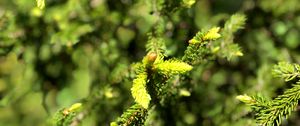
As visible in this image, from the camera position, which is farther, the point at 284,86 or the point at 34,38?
the point at 34,38

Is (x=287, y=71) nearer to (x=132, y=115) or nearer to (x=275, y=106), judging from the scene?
(x=275, y=106)

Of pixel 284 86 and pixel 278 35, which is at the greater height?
pixel 278 35

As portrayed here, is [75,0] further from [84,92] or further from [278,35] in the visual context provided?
[278,35]

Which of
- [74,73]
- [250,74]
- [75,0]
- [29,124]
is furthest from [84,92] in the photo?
[250,74]

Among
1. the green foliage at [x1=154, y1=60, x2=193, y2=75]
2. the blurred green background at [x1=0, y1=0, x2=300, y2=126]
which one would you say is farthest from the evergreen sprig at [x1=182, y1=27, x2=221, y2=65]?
the blurred green background at [x1=0, y1=0, x2=300, y2=126]

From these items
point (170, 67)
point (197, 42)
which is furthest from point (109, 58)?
point (170, 67)

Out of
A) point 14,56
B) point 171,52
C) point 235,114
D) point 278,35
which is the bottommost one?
point 235,114

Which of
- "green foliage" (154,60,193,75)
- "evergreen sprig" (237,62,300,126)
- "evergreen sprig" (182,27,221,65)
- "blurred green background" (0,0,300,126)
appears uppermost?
"blurred green background" (0,0,300,126)

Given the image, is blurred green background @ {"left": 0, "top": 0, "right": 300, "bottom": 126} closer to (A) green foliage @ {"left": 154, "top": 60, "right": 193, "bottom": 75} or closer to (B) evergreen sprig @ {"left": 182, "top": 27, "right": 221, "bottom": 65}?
(B) evergreen sprig @ {"left": 182, "top": 27, "right": 221, "bottom": 65}
